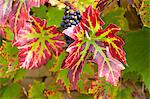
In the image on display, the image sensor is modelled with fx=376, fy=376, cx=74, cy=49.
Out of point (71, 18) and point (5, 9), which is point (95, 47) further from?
point (5, 9)

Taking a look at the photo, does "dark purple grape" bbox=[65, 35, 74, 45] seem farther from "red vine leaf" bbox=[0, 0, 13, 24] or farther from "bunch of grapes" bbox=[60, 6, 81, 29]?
"red vine leaf" bbox=[0, 0, 13, 24]

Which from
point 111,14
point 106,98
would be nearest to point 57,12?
point 111,14

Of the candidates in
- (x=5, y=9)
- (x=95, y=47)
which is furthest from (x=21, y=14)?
(x=95, y=47)

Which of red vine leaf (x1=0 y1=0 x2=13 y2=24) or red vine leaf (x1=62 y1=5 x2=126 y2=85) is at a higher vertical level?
red vine leaf (x1=0 y1=0 x2=13 y2=24)

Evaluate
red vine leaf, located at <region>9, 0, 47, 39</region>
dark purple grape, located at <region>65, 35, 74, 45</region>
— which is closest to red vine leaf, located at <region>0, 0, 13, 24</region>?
red vine leaf, located at <region>9, 0, 47, 39</region>
